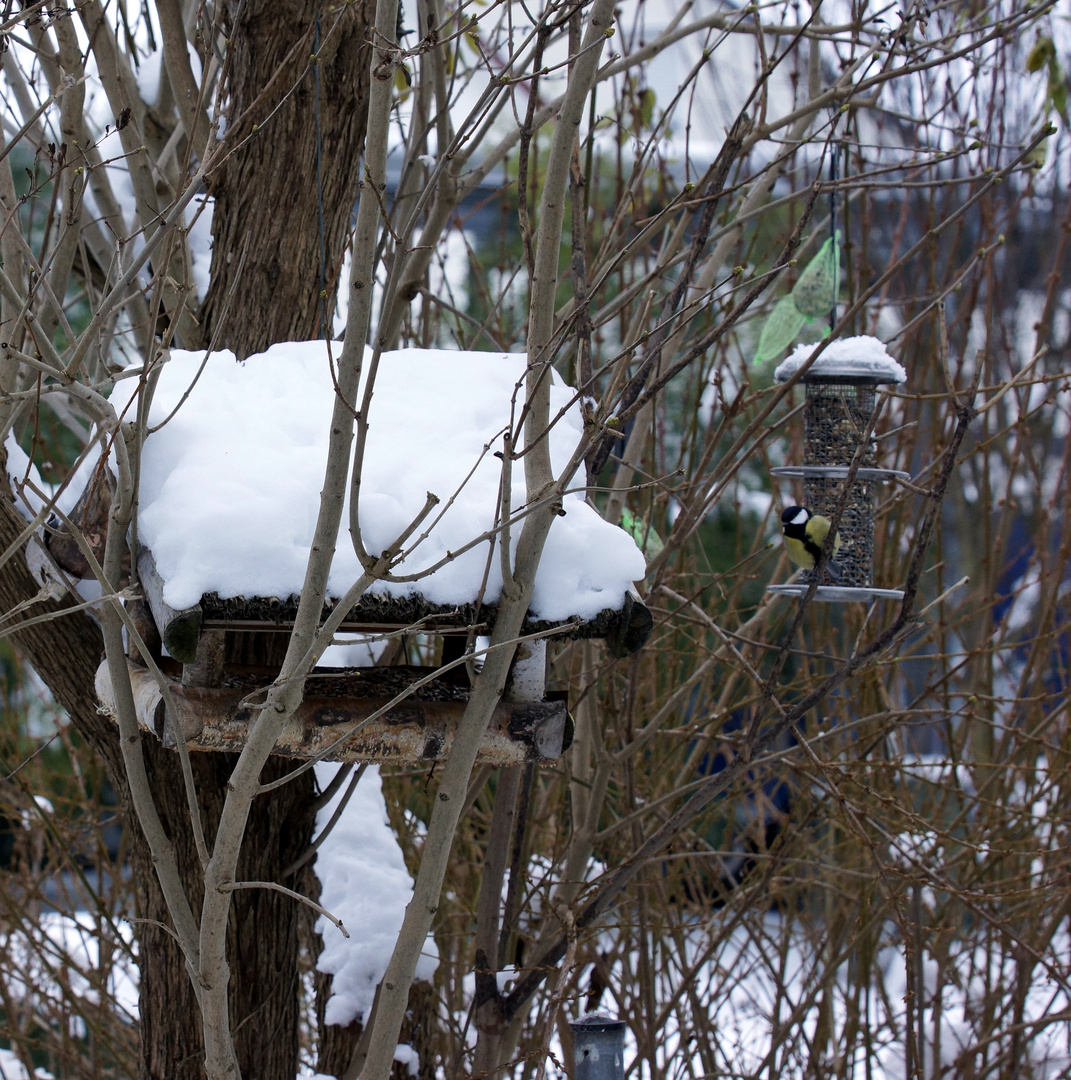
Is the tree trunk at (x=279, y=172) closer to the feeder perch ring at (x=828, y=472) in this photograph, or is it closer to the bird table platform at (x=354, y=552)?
the bird table platform at (x=354, y=552)

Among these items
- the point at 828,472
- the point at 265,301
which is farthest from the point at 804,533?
the point at 265,301

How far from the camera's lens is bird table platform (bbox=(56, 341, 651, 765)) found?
74.3 inches

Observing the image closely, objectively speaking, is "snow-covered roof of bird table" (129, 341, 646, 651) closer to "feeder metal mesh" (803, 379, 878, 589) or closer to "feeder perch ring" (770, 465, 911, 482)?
"feeder perch ring" (770, 465, 911, 482)

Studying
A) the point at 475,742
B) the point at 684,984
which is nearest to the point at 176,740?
the point at 475,742

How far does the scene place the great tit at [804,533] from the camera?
2738mm

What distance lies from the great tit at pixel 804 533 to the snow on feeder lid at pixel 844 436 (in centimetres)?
10

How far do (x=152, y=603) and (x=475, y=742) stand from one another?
63 centimetres

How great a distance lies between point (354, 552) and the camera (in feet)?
6.31

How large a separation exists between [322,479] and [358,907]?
1683 mm

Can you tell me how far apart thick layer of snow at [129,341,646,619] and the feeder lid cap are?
656 mm

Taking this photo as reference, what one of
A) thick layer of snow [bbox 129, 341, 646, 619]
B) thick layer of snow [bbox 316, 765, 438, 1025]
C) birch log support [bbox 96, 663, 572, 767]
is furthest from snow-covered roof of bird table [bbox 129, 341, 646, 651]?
thick layer of snow [bbox 316, 765, 438, 1025]

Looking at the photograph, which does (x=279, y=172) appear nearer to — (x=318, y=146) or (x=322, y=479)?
(x=318, y=146)

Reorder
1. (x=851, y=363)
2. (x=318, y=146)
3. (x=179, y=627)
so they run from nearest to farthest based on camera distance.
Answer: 1. (x=179, y=627)
2. (x=318, y=146)
3. (x=851, y=363)

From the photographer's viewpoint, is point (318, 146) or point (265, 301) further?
point (265, 301)
